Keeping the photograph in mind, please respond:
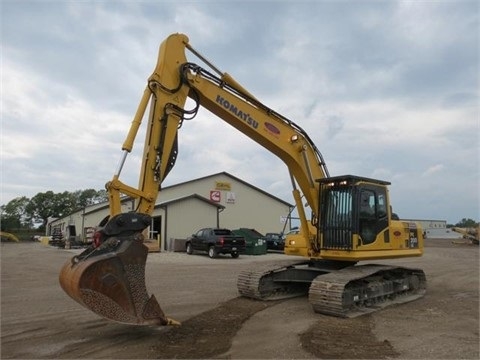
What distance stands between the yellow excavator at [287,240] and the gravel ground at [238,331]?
1.67ft

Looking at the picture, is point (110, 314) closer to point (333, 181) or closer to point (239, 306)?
point (239, 306)

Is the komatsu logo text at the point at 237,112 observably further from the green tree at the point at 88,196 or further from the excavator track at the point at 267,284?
the green tree at the point at 88,196

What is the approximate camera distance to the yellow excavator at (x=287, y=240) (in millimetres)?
6504

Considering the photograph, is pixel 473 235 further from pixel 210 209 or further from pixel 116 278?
pixel 116 278

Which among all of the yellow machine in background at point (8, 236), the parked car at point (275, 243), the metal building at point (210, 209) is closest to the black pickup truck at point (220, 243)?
the metal building at point (210, 209)

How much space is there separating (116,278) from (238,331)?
8.18 ft

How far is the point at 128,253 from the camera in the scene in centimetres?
662

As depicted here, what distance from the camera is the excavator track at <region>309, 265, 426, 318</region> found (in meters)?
9.12

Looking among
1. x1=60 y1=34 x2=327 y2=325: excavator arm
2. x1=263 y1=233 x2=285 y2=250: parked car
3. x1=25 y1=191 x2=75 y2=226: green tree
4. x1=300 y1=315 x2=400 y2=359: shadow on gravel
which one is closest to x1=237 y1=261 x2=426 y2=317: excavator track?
x1=300 y1=315 x2=400 y2=359: shadow on gravel

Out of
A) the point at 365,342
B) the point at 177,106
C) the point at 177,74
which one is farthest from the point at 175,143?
the point at 365,342

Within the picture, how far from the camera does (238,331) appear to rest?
307 inches

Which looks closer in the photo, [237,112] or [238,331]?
[238,331]

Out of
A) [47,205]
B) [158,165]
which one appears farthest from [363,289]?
[47,205]

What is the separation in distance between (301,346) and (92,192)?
13825cm
